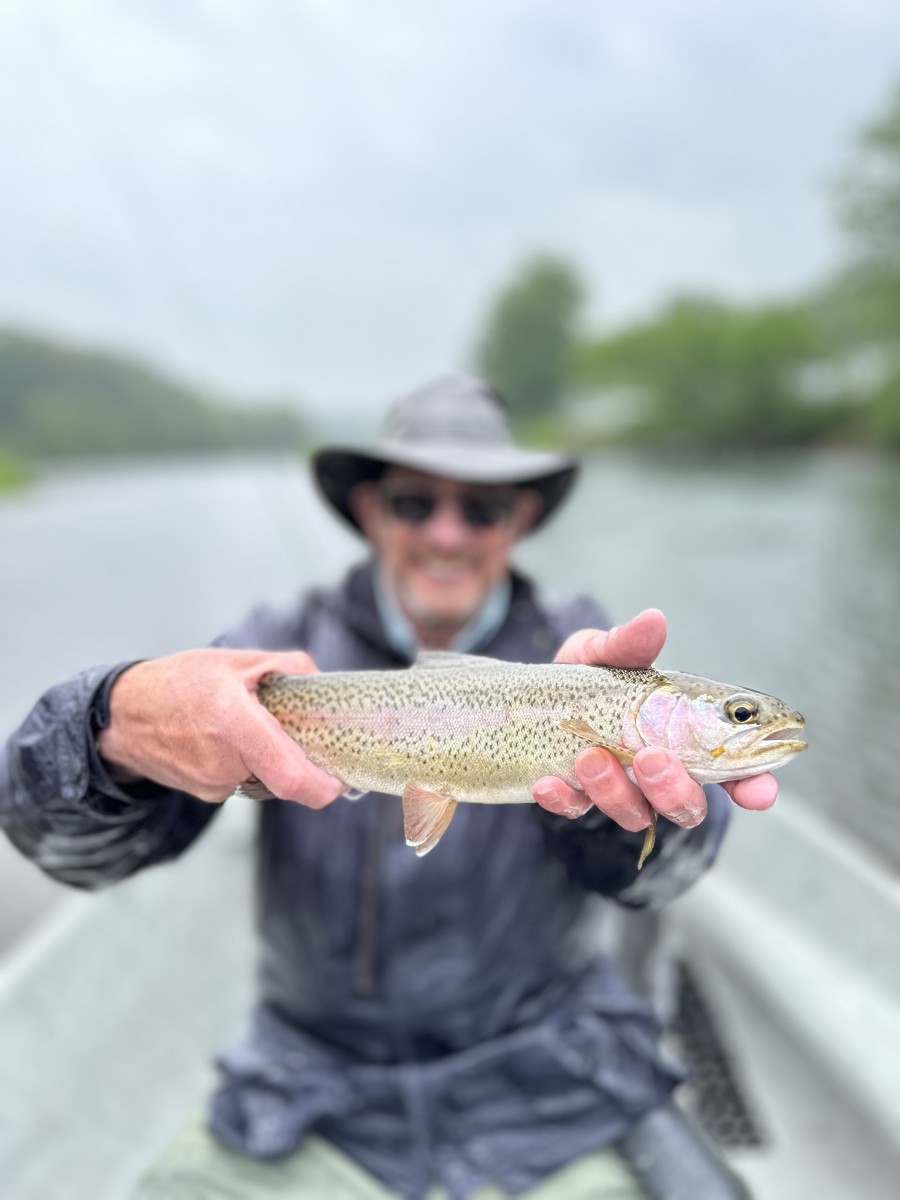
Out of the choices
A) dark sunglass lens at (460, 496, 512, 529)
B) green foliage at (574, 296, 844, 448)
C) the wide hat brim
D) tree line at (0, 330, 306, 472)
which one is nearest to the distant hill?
tree line at (0, 330, 306, 472)

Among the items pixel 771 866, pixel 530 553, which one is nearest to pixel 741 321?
pixel 530 553

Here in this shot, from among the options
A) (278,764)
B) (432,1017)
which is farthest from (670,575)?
(278,764)

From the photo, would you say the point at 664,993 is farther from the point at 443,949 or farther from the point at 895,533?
the point at 895,533

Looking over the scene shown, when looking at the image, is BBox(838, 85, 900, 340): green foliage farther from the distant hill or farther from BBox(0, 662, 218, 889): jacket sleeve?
BBox(0, 662, 218, 889): jacket sleeve

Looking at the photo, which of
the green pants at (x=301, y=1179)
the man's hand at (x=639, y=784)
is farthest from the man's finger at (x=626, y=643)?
the green pants at (x=301, y=1179)

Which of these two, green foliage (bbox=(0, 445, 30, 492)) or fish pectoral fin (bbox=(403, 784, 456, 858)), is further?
green foliage (bbox=(0, 445, 30, 492))

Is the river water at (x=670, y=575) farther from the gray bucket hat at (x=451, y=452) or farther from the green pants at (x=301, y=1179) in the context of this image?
the green pants at (x=301, y=1179)
